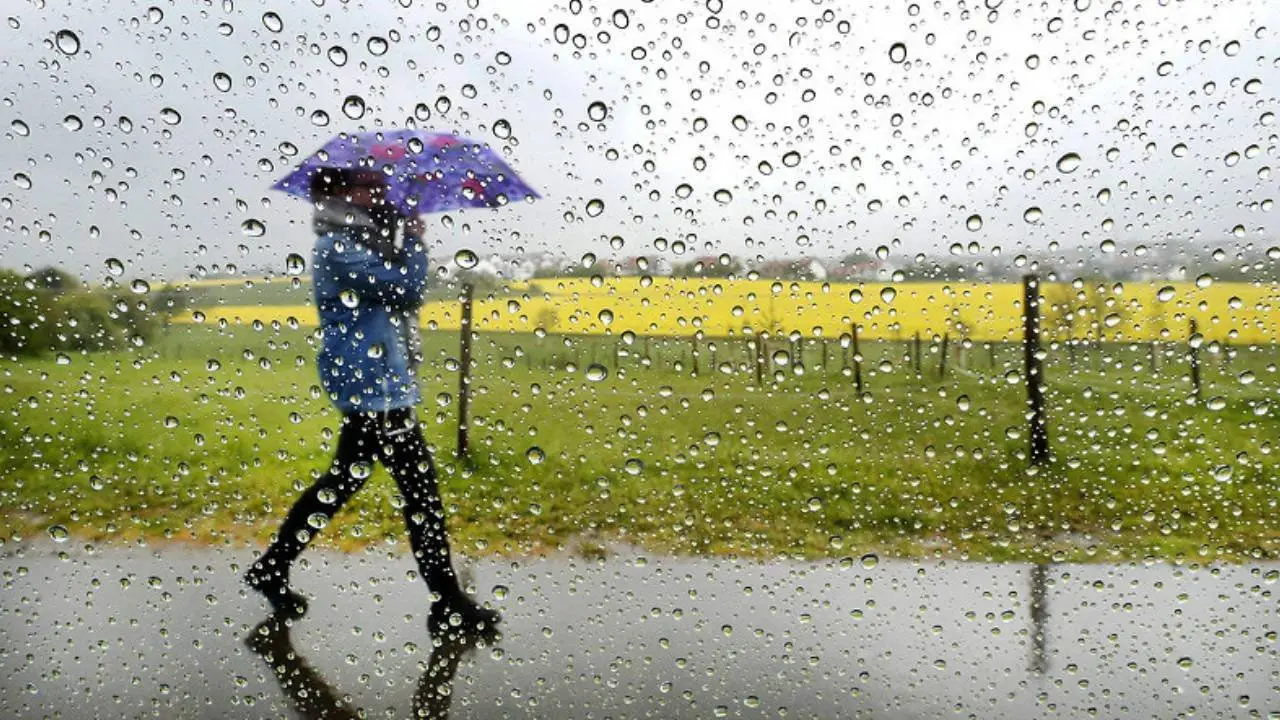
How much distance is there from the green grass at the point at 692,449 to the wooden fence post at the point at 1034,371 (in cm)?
2

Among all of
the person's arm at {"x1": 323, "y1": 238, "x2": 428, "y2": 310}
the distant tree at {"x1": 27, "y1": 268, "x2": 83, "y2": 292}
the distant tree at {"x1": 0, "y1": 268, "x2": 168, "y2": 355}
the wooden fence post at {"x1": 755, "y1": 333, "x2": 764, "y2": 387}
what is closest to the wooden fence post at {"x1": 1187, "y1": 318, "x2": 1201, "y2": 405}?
the wooden fence post at {"x1": 755, "y1": 333, "x2": 764, "y2": 387}

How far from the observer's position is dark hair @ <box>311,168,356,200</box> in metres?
1.12

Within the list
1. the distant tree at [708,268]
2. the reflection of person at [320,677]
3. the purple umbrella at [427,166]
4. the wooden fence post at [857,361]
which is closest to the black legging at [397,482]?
the reflection of person at [320,677]

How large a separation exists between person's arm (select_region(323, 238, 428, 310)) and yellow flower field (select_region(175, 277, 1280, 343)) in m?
0.04

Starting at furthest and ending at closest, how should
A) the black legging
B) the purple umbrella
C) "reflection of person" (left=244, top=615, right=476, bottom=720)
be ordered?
1. "reflection of person" (left=244, top=615, right=476, bottom=720)
2. the black legging
3. the purple umbrella

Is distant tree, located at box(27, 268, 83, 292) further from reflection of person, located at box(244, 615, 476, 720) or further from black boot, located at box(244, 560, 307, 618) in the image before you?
reflection of person, located at box(244, 615, 476, 720)

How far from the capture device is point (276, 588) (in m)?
1.30

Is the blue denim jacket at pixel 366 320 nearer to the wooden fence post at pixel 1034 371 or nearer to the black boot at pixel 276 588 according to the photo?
the black boot at pixel 276 588

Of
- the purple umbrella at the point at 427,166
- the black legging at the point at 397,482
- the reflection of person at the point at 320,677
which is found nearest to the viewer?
the purple umbrella at the point at 427,166

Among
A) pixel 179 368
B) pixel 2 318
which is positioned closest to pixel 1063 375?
pixel 179 368

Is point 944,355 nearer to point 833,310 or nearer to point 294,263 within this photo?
point 833,310

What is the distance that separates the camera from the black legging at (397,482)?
121 centimetres

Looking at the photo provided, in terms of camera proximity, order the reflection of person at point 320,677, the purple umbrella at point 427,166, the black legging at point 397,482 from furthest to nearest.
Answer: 1. the reflection of person at point 320,677
2. the black legging at point 397,482
3. the purple umbrella at point 427,166

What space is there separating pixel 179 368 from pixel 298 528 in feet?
1.21
